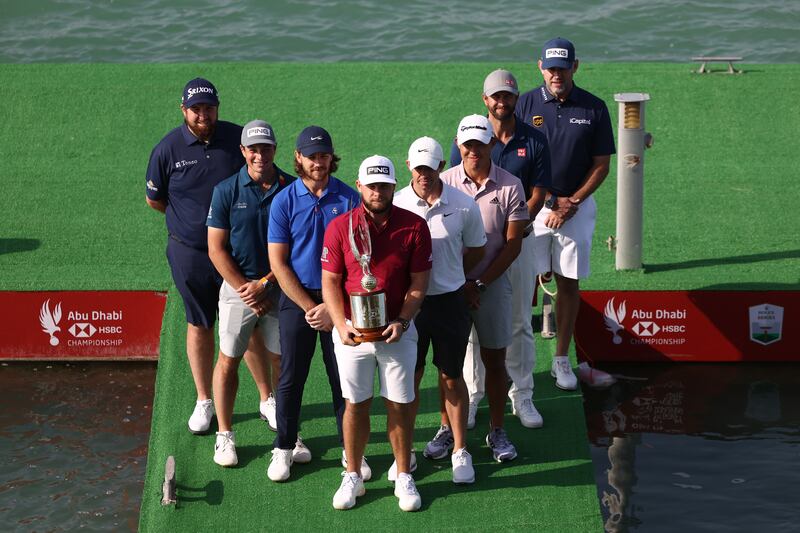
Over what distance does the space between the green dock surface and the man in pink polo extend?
0.69m

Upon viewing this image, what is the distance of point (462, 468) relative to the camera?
634 centimetres

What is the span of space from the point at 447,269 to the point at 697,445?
2318 mm

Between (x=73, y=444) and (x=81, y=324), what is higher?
(x=81, y=324)

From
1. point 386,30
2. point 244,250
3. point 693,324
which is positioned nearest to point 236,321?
point 244,250

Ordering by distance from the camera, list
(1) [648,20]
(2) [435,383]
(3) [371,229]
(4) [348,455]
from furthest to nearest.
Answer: (1) [648,20] → (2) [435,383] → (4) [348,455] → (3) [371,229]

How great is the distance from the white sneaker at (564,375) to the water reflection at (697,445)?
0.45 m

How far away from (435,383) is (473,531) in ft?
4.96

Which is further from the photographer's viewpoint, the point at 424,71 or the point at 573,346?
the point at 424,71

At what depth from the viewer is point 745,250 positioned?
8703 millimetres

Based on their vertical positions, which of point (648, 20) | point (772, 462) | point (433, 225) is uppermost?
point (648, 20)

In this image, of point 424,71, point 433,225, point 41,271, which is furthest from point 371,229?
point 424,71

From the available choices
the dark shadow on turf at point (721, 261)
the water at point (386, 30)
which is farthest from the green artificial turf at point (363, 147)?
the water at point (386, 30)

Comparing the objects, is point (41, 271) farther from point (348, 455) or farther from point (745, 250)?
point (745, 250)

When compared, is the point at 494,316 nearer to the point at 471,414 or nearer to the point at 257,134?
the point at 471,414
